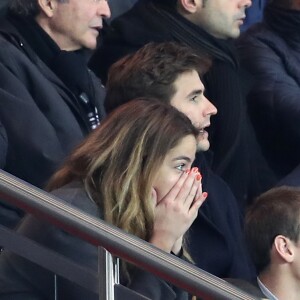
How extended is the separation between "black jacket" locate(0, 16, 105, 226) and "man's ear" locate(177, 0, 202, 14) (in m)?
0.98

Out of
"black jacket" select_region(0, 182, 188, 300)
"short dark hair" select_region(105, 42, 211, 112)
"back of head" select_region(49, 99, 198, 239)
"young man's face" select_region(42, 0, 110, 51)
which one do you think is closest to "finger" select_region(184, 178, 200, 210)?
"back of head" select_region(49, 99, 198, 239)

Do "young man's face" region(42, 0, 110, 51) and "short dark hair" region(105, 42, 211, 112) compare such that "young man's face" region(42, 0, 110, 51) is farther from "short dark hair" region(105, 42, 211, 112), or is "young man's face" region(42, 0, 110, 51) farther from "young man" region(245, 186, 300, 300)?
"young man" region(245, 186, 300, 300)

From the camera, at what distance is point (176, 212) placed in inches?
196

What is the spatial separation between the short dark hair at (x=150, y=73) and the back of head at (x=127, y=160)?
2.07 feet

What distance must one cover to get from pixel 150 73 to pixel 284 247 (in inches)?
34.7

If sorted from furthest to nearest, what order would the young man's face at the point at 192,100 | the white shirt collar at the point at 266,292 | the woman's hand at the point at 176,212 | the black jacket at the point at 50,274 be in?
the young man's face at the point at 192,100, the white shirt collar at the point at 266,292, the woman's hand at the point at 176,212, the black jacket at the point at 50,274

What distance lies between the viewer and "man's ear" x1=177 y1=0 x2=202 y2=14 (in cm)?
691

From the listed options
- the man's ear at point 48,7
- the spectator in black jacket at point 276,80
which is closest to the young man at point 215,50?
the spectator in black jacket at point 276,80

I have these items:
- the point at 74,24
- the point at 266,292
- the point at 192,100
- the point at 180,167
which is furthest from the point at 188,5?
the point at 180,167

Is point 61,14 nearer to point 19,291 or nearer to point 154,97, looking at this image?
point 154,97

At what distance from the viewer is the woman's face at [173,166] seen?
4.99m

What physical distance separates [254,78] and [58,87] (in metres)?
1.35

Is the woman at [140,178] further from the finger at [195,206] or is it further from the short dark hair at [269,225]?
the short dark hair at [269,225]

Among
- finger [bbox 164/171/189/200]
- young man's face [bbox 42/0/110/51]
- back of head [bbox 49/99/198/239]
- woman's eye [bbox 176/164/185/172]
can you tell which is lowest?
young man's face [bbox 42/0/110/51]
